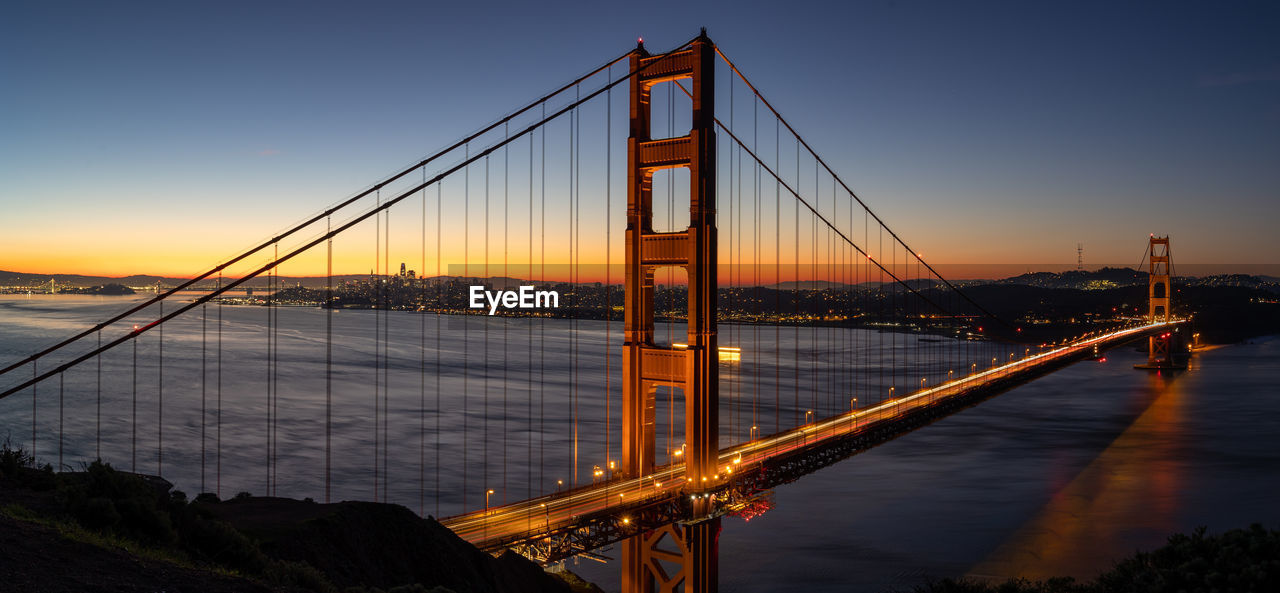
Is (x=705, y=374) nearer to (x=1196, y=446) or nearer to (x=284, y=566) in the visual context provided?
(x=284, y=566)

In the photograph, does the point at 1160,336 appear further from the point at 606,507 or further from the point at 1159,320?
the point at 606,507

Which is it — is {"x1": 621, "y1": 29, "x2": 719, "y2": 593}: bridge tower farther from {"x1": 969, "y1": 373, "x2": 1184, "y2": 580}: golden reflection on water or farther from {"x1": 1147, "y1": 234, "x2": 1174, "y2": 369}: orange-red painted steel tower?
{"x1": 1147, "y1": 234, "x2": 1174, "y2": 369}: orange-red painted steel tower

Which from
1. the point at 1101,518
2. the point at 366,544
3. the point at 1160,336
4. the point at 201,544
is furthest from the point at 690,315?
the point at 1160,336

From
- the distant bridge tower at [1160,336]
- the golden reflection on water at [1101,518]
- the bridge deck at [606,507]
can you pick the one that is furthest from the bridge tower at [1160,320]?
the bridge deck at [606,507]

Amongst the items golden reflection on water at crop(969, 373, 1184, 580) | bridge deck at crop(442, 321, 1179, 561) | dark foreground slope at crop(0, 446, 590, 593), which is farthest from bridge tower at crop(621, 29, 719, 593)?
golden reflection on water at crop(969, 373, 1184, 580)

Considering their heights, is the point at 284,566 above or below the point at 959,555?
above

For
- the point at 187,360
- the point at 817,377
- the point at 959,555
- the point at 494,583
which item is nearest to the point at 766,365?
the point at 817,377
